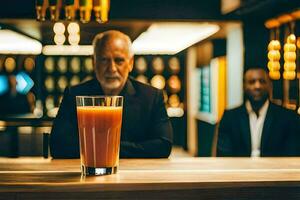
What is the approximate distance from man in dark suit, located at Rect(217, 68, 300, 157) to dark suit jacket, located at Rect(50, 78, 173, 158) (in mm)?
856

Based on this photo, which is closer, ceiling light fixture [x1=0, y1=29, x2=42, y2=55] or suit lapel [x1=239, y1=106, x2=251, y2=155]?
suit lapel [x1=239, y1=106, x2=251, y2=155]

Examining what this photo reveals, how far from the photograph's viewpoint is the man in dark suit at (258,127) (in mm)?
3486

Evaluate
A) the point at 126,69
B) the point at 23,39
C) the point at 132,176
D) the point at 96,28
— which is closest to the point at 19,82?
the point at 23,39

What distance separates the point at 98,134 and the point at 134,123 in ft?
3.89

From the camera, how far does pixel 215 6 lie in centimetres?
720

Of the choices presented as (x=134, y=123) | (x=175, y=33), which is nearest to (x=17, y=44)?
(x=175, y=33)

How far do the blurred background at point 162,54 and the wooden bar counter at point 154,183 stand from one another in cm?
121

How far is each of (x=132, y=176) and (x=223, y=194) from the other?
26 cm

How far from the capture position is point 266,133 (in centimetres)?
374

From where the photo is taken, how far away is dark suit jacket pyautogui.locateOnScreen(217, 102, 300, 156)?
343 centimetres

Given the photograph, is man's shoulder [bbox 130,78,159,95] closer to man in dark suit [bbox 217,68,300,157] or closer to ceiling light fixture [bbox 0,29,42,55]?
man in dark suit [bbox 217,68,300,157]

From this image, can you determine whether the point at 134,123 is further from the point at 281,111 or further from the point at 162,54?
the point at 162,54

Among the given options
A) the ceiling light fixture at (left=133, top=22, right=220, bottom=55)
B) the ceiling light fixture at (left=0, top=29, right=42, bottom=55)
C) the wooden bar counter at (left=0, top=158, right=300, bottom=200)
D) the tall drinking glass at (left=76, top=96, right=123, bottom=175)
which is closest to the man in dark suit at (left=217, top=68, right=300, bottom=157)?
the wooden bar counter at (left=0, top=158, right=300, bottom=200)

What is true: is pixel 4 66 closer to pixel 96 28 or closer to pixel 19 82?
pixel 19 82
